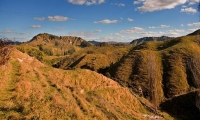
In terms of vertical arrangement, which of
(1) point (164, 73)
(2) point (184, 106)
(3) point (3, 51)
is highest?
(3) point (3, 51)

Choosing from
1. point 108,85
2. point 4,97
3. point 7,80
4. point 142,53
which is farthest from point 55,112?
point 142,53

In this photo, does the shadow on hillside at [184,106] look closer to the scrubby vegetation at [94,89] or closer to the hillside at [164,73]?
the scrubby vegetation at [94,89]

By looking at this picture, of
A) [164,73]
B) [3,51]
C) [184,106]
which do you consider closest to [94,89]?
[3,51]

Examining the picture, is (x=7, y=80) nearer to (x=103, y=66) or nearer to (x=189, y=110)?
(x=189, y=110)

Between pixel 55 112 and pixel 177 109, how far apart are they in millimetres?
57875

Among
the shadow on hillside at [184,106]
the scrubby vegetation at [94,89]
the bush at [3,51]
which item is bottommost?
the shadow on hillside at [184,106]

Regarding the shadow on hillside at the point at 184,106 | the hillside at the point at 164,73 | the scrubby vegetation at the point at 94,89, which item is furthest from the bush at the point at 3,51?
the hillside at the point at 164,73

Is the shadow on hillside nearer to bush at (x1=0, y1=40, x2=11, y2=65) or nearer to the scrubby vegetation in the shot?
the scrubby vegetation

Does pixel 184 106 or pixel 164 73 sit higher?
pixel 164 73

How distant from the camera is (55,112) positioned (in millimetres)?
14430

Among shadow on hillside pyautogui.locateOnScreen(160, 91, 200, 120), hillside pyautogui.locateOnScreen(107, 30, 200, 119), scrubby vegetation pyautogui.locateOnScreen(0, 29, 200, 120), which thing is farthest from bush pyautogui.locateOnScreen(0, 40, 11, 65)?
hillside pyautogui.locateOnScreen(107, 30, 200, 119)

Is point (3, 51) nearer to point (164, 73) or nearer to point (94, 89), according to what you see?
point (94, 89)

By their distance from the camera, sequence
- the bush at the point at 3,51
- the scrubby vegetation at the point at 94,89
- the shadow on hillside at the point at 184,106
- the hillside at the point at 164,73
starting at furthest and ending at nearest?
the hillside at the point at 164,73, the shadow on hillside at the point at 184,106, the bush at the point at 3,51, the scrubby vegetation at the point at 94,89

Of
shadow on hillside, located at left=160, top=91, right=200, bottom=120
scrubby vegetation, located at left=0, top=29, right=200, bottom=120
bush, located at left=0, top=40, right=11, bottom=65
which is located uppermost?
bush, located at left=0, top=40, right=11, bottom=65
